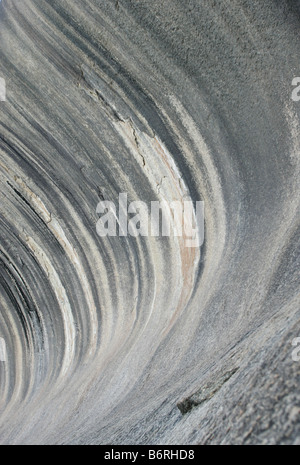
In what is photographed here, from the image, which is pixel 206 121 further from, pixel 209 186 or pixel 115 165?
pixel 115 165

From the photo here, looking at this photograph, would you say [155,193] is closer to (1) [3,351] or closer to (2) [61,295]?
(2) [61,295]

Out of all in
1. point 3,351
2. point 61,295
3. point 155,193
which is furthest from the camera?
point 3,351

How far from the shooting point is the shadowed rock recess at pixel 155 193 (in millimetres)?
2045

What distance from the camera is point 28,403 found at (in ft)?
14.5

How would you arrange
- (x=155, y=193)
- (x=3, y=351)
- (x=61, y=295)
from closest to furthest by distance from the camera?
(x=155, y=193)
(x=61, y=295)
(x=3, y=351)

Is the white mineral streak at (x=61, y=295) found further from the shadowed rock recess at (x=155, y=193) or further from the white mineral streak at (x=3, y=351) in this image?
the white mineral streak at (x=3, y=351)

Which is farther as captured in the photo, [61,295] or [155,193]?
[61,295]

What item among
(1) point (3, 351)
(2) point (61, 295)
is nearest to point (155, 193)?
(2) point (61, 295)

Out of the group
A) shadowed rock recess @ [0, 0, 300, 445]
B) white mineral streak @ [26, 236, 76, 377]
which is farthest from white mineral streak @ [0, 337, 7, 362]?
white mineral streak @ [26, 236, 76, 377]

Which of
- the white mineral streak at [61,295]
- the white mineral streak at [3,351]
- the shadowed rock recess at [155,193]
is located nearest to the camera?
the shadowed rock recess at [155,193]

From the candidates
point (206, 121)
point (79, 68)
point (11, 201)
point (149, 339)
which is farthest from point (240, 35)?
point (11, 201)

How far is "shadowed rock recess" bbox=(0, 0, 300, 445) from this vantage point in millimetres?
2045

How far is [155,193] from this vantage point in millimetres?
3789

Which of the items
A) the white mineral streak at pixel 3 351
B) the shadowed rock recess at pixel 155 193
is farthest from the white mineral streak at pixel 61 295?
the white mineral streak at pixel 3 351
